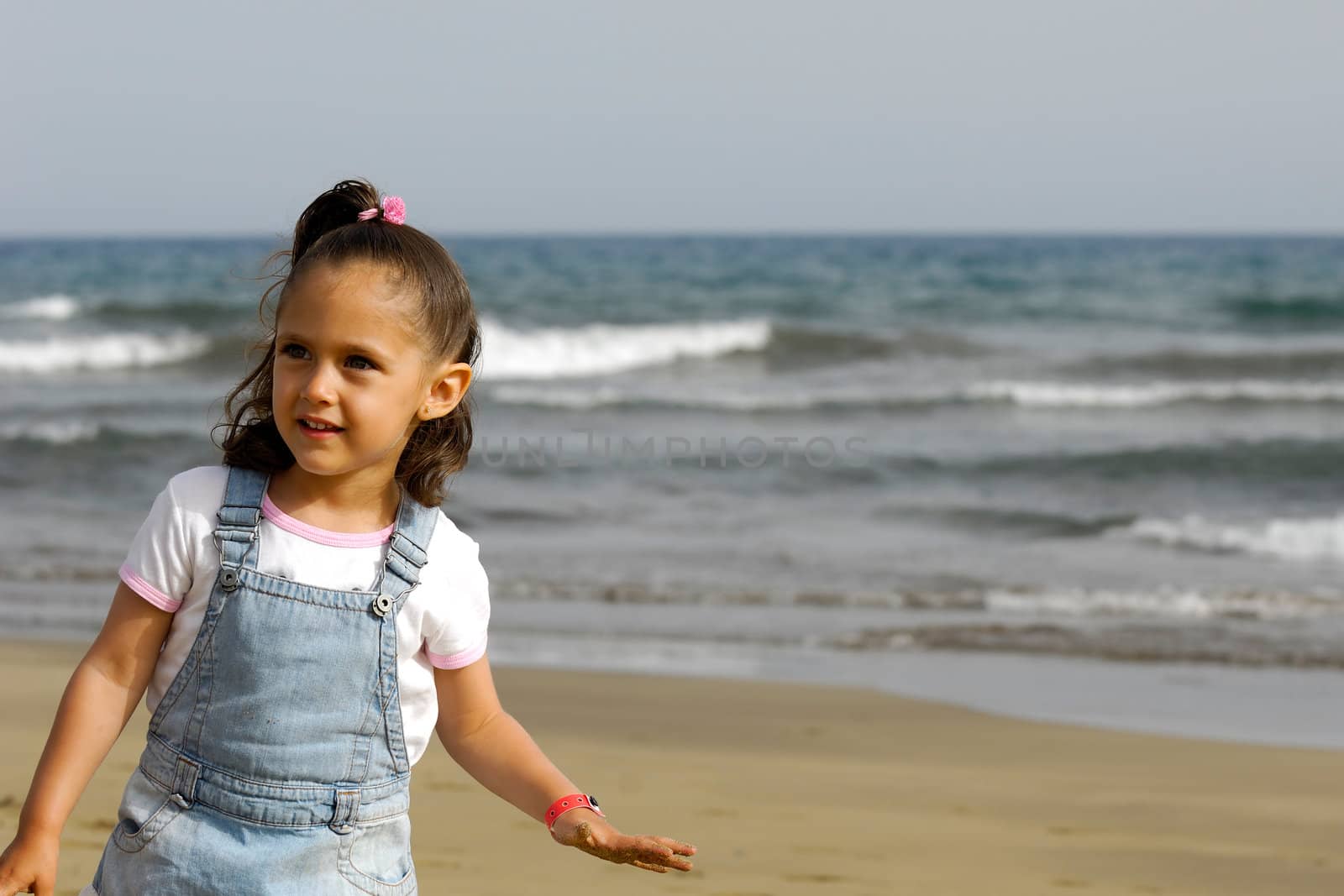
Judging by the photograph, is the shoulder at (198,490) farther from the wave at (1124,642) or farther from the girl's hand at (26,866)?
the wave at (1124,642)

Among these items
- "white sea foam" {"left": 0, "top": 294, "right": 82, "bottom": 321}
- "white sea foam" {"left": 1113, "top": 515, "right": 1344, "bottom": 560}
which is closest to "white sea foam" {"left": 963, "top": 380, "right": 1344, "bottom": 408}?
"white sea foam" {"left": 1113, "top": 515, "right": 1344, "bottom": 560}

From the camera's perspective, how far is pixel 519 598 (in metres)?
7.32

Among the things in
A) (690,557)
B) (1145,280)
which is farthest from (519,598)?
(1145,280)

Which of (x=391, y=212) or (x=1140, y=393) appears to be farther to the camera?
(x=1140, y=393)

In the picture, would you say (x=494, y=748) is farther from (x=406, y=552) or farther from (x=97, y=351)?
(x=97, y=351)

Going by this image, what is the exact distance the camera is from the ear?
1.99 meters

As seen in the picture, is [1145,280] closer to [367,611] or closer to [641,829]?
[641,829]

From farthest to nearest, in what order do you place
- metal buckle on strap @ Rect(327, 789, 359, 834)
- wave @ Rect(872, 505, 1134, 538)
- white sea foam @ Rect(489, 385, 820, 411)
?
white sea foam @ Rect(489, 385, 820, 411) < wave @ Rect(872, 505, 1134, 538) < metal buckle on strap @ Rect(327, 789, 359, 834)

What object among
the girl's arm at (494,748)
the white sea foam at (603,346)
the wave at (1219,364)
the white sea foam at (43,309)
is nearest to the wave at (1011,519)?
the girl's arm at (494,748)

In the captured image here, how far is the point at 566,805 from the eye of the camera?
198 centimetres

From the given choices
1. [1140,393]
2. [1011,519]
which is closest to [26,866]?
[1011,519]

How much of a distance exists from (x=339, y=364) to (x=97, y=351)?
19418mm

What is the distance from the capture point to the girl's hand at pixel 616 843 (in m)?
1.85

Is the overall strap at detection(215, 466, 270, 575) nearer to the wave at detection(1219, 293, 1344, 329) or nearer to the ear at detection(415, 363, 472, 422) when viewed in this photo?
the ear at detection(415, 363, 472, 422)
